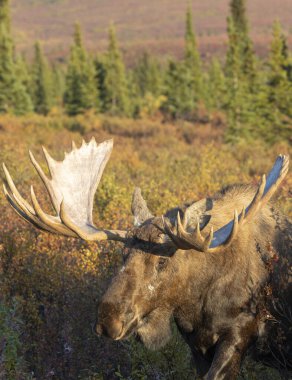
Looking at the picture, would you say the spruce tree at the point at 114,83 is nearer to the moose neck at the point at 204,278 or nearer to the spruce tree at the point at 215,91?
the spruce tree at the point at 215,91

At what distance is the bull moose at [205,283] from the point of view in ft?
13.4

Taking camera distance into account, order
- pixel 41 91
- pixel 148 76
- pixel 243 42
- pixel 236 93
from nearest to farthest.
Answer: pixel 236 93 < pixel 243 42 < pixel 41 91 < pixel 148 76

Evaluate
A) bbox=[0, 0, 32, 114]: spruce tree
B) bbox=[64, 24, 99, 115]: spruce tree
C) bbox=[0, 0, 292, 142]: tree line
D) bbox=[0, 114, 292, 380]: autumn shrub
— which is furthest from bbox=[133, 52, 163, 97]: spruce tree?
bbox=[0, 114, 292, 380]: autumn shrub

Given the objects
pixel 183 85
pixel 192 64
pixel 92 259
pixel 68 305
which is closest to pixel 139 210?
pixel 68 305

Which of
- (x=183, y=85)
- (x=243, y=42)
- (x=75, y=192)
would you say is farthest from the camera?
(x=183, y=85)

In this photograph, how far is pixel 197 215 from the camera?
4367mm

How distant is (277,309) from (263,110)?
3269 centimetres

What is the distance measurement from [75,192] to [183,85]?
52.9 metres

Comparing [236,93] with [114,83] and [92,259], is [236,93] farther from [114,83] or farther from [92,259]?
[92,259]

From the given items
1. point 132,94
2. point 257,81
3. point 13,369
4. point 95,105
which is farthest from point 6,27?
point 13,369

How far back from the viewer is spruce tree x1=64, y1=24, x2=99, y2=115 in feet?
183

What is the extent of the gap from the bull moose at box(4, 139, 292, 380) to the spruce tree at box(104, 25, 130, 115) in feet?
173

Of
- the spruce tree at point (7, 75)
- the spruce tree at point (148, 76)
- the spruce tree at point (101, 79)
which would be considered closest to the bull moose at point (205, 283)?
the spruce tree at point (7, 75)

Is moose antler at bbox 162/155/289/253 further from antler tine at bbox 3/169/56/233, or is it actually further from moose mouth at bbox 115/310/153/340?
antler tine at bbox 3/169/56/233
